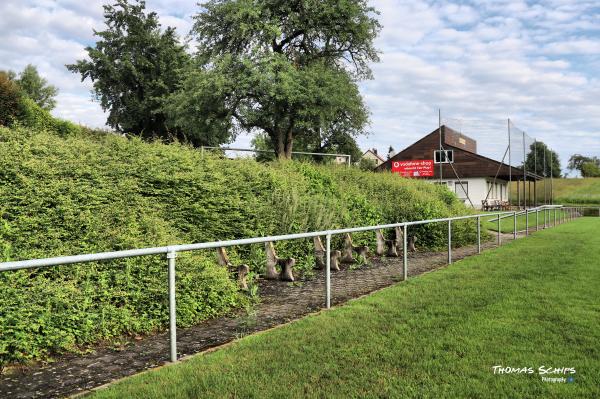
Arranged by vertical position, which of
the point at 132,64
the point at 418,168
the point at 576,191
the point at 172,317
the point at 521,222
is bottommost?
the point at 521,222

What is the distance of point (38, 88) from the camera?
75312mm

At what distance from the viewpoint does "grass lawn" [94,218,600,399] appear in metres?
3.36

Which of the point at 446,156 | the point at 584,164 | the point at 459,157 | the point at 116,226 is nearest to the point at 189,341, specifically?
the point at 116,226

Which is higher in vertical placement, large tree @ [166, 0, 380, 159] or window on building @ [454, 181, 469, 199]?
large tree @ [166, 0, 380, 159]

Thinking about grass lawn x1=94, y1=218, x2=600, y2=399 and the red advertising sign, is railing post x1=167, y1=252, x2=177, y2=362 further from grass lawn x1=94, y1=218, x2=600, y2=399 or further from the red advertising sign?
the red advertising sign

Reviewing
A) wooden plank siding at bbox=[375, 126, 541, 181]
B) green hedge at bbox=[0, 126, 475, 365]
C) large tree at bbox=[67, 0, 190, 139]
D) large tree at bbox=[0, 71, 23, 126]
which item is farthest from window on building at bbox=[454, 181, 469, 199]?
large tree at bbox=[67, 0, 190, 139]

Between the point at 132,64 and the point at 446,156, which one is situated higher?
the point at 132,64

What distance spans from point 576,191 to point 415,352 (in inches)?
2627

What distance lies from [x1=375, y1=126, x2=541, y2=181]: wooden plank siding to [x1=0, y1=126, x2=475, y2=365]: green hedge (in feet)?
73.0

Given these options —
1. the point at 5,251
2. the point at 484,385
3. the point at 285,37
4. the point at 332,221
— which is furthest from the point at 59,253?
the point at 285,37

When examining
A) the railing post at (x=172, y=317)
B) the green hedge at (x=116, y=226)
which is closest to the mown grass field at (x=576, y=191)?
the green hedge at (x=116, y=226)

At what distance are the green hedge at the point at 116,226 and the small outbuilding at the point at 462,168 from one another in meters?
22.9

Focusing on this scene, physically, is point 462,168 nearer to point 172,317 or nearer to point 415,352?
point 415,352

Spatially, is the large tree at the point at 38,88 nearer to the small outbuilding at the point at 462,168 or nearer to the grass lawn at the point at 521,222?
the small outbuilding at the point at 462,168
